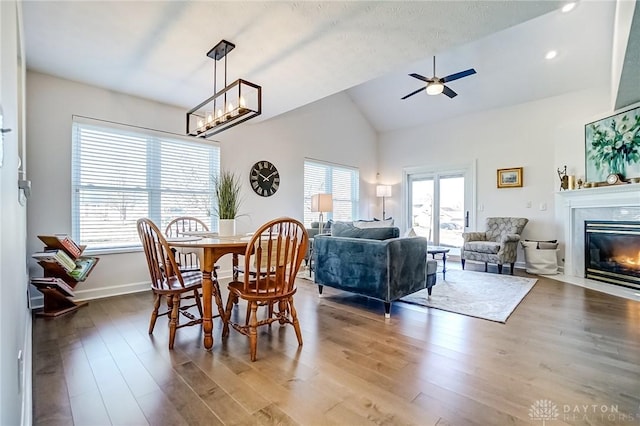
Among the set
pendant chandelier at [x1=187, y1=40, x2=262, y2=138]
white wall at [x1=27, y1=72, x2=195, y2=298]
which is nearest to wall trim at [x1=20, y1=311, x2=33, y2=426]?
white wall at [x1=27, y1=72, x2=195, y2=298]

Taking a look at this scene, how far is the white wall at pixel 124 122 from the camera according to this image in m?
3.23

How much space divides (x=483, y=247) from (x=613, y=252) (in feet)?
5.15

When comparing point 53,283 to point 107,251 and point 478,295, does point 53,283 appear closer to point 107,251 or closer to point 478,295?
point 107,251

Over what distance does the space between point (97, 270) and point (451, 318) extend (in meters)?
3.90

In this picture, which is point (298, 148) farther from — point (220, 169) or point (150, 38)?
point (150, 38)

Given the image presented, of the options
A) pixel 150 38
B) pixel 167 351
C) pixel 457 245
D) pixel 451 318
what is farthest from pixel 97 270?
pixel 457 245

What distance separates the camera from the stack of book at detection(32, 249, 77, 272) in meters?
2.88

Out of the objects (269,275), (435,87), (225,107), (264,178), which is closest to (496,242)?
(435,87)

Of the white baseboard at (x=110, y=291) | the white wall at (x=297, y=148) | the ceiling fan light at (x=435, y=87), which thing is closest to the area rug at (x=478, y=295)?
the ceiling fan light at (x=435, y=87)

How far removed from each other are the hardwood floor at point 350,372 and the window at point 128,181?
1.17 m

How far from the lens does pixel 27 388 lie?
158 centimetres

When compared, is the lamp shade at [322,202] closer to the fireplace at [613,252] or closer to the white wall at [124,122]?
the white wall at [124,122]

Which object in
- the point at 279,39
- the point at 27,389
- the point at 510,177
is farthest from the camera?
the point at 510,177

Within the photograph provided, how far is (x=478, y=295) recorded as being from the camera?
3611mm
